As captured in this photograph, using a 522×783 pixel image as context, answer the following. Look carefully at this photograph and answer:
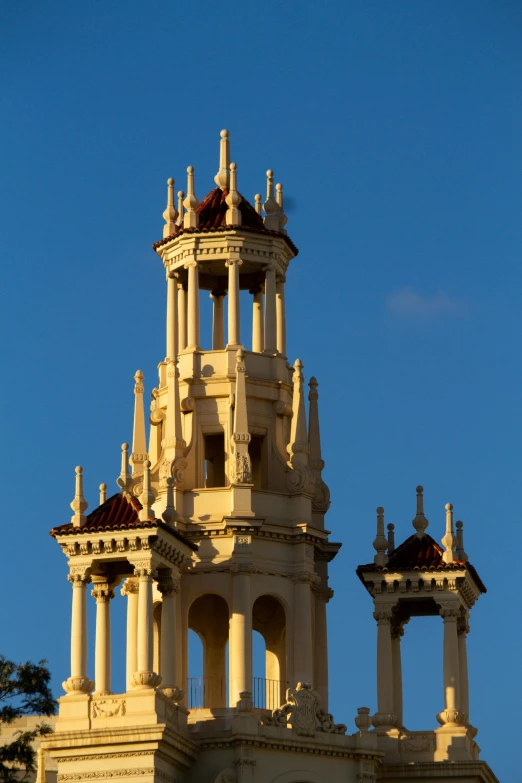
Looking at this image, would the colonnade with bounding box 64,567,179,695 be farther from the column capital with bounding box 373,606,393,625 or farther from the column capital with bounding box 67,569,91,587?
the column capital with bounding box 373,606,393,625

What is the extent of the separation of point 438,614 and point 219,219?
13.9 meters

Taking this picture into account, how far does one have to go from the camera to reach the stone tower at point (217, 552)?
7938cm

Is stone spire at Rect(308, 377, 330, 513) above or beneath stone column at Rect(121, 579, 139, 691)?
above

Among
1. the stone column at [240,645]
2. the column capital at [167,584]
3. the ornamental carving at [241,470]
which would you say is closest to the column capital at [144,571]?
the column capital at [167,584]

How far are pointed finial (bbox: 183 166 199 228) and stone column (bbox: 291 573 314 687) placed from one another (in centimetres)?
1158

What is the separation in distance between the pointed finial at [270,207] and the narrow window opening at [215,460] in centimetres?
677

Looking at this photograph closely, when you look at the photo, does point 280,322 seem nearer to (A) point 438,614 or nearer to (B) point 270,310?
(B) point 270,310

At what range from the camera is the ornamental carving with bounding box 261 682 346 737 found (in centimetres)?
8106

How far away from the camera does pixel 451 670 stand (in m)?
85.7

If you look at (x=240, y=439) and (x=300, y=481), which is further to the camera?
(x=300, y=481)

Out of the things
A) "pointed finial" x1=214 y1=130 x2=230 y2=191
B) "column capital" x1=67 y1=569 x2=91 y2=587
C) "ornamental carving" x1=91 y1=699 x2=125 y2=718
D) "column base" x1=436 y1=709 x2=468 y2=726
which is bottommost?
"ornamental carving" x1=91 y1=699 x2=125 y2=718

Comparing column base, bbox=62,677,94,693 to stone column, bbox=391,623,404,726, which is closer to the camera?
column base, bbox=62,677,94,693

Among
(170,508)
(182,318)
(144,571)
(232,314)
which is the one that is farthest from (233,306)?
(144,571)

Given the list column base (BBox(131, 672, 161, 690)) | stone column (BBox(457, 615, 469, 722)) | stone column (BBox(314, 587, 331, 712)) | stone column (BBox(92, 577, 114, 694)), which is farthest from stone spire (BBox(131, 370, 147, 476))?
stone column (BBox(457, 615, 469, 722))
